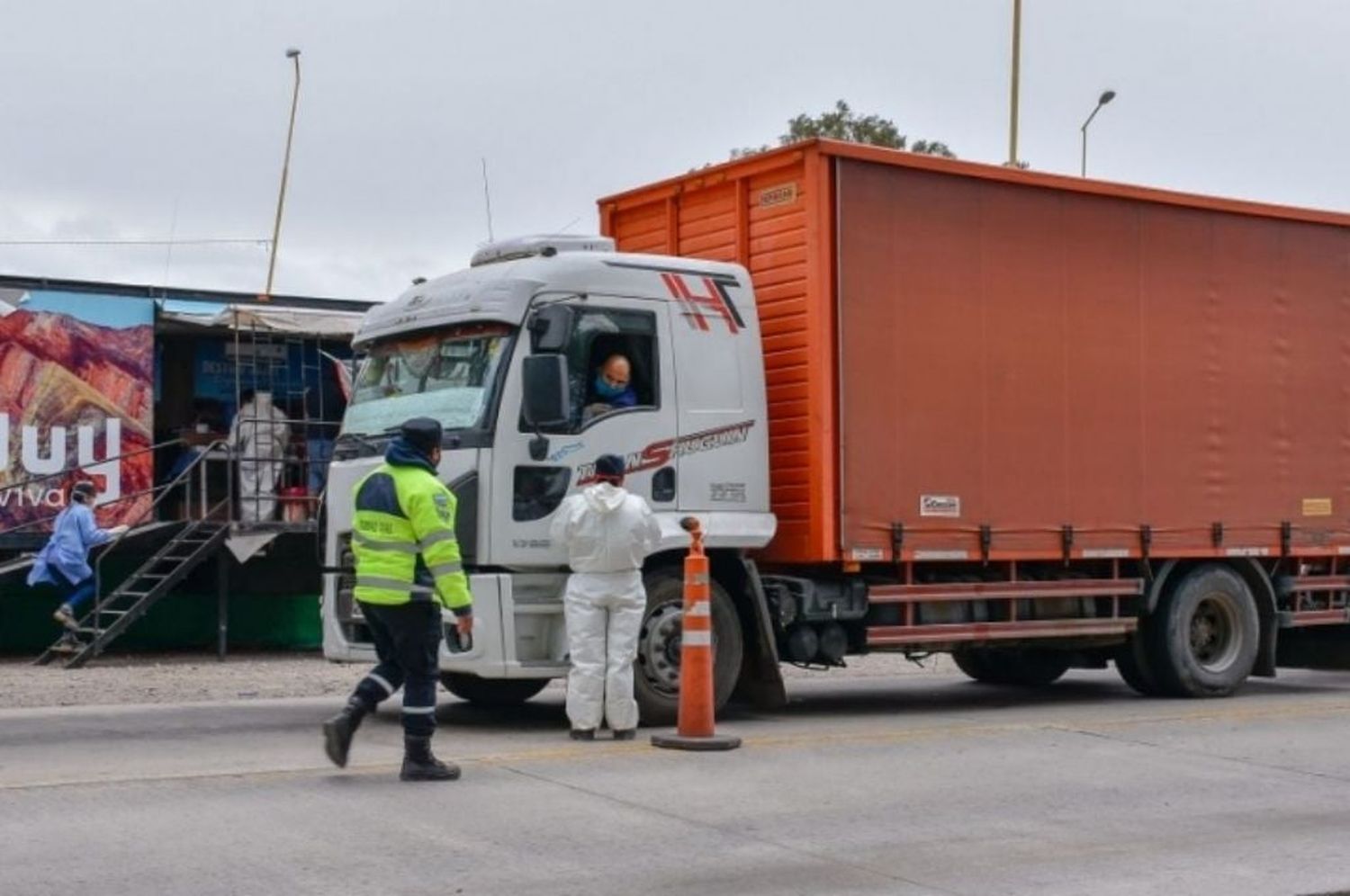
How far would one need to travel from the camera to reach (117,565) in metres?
20.2

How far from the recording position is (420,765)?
9.63m

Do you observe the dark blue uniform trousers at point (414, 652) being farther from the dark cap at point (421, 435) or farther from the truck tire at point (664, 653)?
the truck tire at point (664, 653)

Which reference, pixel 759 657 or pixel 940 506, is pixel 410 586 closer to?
pixel 759 657

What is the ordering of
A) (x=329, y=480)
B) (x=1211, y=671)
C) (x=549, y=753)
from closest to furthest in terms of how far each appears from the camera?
(x=549, y=753), (x=329, y=480), (x=1211, y=671)

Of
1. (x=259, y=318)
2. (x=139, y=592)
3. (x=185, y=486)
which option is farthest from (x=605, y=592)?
(x=185, y=486)

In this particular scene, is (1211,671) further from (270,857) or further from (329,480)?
(270,857)

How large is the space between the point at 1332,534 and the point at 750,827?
29.1 ft

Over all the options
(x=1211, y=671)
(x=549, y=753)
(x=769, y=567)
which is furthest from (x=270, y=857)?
(x=1211, y=671)

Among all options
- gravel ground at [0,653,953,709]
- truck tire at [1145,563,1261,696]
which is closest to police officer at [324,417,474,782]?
gravel ground at [0,653,953,709]

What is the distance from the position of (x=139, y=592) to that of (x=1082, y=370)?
1034 cm

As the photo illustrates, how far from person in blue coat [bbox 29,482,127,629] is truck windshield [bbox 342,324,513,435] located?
6.75m

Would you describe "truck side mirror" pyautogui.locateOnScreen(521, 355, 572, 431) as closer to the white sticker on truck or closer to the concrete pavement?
the concrete pavement

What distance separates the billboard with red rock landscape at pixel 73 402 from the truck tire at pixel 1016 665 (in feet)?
29.5

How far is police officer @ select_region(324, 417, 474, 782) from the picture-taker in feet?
31.5
